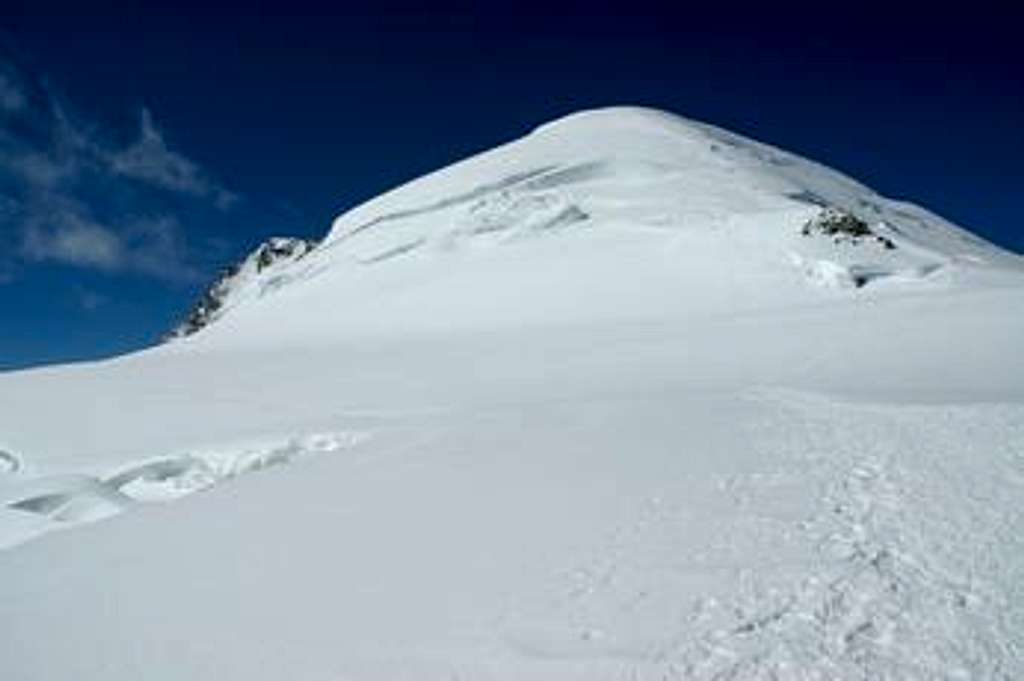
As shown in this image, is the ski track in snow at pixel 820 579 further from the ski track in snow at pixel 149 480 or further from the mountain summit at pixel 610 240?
the mountain summit at pixel 610 240

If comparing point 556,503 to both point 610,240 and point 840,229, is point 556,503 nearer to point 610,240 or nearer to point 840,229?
point 840,229

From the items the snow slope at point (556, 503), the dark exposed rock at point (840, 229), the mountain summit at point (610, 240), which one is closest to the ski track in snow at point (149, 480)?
the snow slope at point (556, 503)

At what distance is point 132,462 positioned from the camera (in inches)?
560

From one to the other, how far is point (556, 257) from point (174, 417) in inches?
793

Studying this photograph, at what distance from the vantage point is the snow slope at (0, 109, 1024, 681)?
6.40 metres

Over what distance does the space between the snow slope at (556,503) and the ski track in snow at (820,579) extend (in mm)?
25

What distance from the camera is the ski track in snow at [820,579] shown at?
5.88 m

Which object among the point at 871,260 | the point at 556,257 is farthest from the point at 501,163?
the point at 871,260

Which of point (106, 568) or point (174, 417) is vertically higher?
point (174, 417)

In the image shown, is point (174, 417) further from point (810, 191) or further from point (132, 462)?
point (810, 191)

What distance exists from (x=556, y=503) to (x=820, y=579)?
2838mm

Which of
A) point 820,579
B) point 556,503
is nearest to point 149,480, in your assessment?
point 556,503

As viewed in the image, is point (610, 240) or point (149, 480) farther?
point (610, 240)

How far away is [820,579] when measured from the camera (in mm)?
6840
